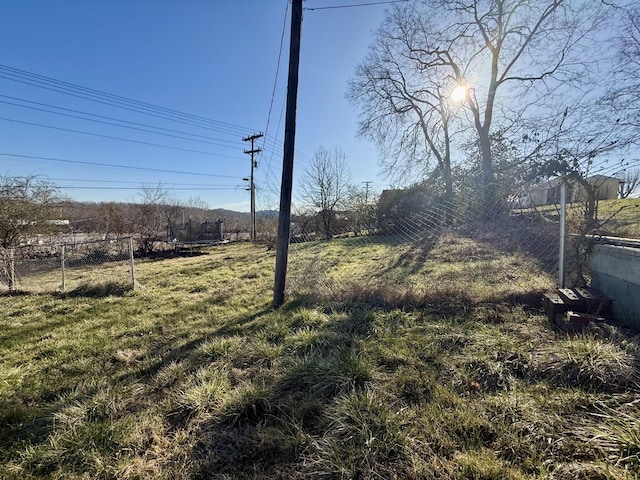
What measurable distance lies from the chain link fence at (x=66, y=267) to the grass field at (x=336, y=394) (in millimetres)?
2883

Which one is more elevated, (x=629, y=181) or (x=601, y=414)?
(x=629, y=181)

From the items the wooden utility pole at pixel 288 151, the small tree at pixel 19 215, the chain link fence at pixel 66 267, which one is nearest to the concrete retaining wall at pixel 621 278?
the wooden utility pole at pixel 288 151

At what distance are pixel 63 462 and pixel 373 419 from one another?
1.88m

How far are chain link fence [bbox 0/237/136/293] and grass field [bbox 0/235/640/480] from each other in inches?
113

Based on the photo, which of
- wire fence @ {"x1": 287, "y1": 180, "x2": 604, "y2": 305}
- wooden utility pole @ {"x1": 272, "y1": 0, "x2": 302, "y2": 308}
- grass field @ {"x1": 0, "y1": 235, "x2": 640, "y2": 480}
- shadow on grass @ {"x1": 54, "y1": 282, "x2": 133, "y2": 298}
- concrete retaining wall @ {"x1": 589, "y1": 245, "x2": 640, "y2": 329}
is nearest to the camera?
grass field @ {"x1": 0, "y1": 235, "x2": 640, "y2": 480}

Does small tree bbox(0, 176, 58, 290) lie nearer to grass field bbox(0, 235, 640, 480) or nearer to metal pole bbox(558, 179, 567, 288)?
grass field bbox(0, 235, 640, 480)

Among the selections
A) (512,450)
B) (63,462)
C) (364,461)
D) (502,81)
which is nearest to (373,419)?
(364,461)

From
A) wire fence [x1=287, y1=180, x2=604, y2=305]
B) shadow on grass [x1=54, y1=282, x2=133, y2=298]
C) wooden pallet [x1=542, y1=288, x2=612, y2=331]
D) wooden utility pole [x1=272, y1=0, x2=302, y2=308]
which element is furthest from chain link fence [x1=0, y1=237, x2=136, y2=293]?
wooden pallet [x1=542, y1=288, x2=612, y2=331]

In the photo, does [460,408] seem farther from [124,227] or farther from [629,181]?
[124,227]

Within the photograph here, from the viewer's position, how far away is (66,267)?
12547 mm

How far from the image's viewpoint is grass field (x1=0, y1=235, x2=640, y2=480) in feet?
4.94

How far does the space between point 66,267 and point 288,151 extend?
14.1m

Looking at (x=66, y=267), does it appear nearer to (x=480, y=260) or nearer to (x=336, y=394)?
(x=336, y=394)

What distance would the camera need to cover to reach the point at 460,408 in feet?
6.02
